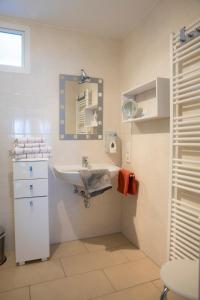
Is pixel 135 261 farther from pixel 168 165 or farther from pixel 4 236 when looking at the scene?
pixel 4 236

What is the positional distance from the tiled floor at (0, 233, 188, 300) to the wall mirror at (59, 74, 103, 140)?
123 centimetres

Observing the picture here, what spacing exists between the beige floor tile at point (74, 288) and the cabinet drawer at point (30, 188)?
745mm

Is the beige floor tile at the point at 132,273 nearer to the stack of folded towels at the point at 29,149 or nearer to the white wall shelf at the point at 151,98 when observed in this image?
the stack of folded towels at the point at 29,149

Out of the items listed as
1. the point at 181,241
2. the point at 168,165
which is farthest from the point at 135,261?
the point at 168,165

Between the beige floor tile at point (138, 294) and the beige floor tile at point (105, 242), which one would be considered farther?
the beige floor tile at point (105, 242)

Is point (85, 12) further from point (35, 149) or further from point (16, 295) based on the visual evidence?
point (16, 295)

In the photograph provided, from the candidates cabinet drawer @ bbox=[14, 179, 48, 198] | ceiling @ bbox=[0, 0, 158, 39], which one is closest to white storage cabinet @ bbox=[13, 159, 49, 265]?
cabinet drawer @ bbox=[14, 179, 48, 198]

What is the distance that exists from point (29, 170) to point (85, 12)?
158cm

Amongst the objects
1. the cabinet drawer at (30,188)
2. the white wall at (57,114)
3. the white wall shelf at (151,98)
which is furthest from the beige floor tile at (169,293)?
the white wall shelf at (151,98)

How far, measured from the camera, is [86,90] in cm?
261

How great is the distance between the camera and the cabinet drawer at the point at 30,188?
2090 mm

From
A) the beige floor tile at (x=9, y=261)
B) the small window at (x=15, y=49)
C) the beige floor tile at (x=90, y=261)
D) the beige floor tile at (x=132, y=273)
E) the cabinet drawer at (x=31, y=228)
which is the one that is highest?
the small window at (x=15, y=49)

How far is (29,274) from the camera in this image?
1.99 m

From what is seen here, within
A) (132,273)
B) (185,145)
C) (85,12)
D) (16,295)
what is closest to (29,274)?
(16,295)
